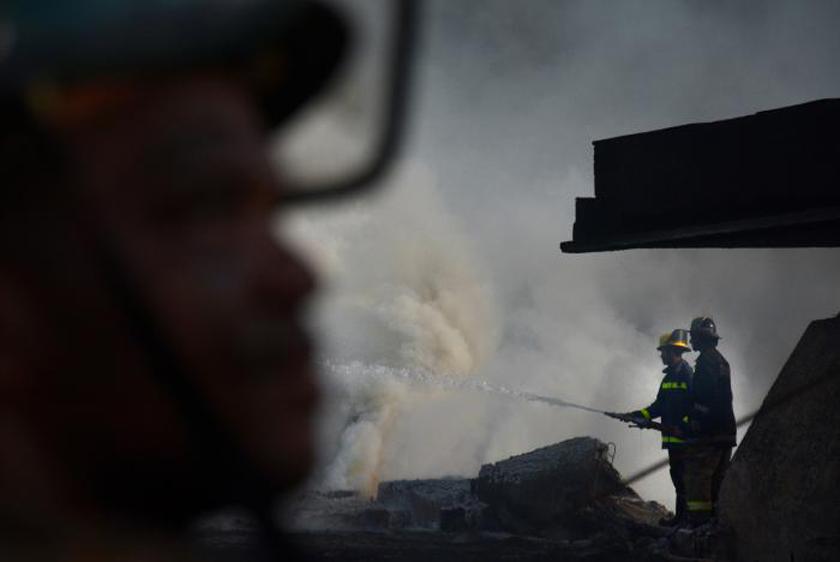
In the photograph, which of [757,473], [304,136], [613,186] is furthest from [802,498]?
[304,136]

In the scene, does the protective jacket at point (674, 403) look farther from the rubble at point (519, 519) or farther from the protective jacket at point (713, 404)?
the rubble at point (519, 519)

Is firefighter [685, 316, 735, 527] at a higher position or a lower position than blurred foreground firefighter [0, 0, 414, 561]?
higher

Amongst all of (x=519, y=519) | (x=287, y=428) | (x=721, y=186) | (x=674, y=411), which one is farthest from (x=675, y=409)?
(x=287, y=428)

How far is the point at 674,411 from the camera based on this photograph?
379 inches

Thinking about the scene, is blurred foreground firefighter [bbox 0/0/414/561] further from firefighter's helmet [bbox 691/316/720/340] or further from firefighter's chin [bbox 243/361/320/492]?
firefighter's helmet [bbox 691/316/720/340]

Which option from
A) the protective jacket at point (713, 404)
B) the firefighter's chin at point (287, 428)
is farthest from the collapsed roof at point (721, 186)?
the firefighter's chin at point (287, 428)

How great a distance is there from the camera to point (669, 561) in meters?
8.85

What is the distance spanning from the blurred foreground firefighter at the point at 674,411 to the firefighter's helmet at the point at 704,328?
477 mm

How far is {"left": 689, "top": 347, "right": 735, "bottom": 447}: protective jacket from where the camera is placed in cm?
920

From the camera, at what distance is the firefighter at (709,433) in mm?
9172

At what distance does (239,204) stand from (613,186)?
6395 millimetres

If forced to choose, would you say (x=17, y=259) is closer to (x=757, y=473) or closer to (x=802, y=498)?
(x=802, y=498)

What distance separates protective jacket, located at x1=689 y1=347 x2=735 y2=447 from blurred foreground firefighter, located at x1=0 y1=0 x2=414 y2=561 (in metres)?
8.95

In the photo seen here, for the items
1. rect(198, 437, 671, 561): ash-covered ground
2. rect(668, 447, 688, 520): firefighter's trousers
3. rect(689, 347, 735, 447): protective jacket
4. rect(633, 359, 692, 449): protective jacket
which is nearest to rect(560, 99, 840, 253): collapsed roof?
rect(689, 347, 735, 447): protective jacket
